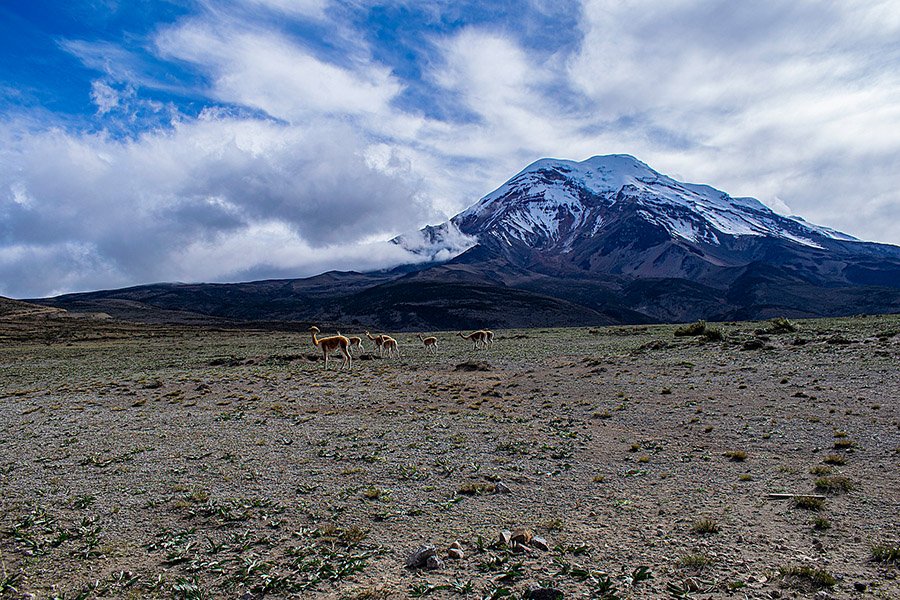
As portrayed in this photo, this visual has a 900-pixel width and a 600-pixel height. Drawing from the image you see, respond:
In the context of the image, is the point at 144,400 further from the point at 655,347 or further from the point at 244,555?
the point at 655,347

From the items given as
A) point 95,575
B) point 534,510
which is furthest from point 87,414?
point 534,510

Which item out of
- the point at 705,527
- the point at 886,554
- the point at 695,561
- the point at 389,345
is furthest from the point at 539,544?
the point at 389,345

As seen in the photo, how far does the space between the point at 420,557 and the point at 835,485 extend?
7592 millimetres

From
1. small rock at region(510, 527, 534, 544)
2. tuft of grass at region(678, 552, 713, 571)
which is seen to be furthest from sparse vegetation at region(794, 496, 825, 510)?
small rock at region(510, 527, 534, 544)

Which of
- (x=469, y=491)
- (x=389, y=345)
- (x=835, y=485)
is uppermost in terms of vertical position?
(x=835, y=485)

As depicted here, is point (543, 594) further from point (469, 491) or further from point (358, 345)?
point (358, 345)

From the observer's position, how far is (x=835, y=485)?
9.16 m

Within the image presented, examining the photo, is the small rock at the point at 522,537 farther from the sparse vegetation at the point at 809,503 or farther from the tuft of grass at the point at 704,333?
the tuft of grass at the point at 704,333

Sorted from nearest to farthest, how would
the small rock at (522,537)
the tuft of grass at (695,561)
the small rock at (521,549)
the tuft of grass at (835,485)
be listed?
the tuft of grass at (695,561) < the small rock at (521,549) < the small rock at (522,537) < the tuft of grass at (835,485)

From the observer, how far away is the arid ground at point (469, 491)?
6656 millimetres

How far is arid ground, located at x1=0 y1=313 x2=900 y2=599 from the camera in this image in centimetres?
666

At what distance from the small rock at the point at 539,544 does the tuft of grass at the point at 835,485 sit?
5544 millimetres

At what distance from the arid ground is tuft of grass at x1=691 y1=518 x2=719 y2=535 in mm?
36

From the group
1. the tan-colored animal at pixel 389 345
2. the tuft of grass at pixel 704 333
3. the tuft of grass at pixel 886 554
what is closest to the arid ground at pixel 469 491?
the tuft of grass at pixel 886 554
